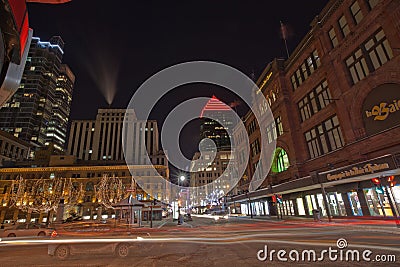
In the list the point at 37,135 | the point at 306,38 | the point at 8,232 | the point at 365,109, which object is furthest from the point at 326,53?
the point at 37,135

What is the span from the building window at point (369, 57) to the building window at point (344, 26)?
295 centimetres

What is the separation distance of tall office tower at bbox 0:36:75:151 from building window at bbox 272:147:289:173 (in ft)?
403

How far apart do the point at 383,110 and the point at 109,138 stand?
137877 mm

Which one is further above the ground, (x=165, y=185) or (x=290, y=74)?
(x=290, y=74)

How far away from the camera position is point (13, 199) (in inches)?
2569

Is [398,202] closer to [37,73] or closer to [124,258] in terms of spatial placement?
[124,258]

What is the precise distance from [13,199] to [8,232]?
57.5 metres

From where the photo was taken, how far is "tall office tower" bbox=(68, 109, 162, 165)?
132125mm

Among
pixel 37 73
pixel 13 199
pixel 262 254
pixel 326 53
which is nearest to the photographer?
pixel 262 254

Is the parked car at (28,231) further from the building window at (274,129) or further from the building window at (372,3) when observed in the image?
the building window at (372,3)

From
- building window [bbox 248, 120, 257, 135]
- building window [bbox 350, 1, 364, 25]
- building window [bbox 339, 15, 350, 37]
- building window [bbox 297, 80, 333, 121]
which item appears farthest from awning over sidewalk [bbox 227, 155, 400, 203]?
building window [bbox 248, 120, 257, 135]

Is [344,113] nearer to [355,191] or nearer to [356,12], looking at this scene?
[355,191]

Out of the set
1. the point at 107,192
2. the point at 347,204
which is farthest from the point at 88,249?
the point at 107,192

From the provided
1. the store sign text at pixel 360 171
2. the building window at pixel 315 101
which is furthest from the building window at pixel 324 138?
the store sign text at pixel 360 171
